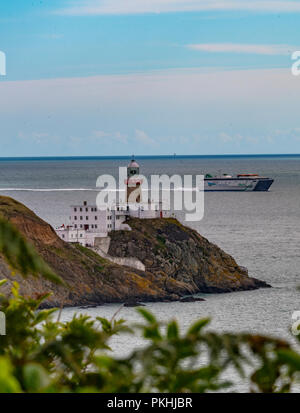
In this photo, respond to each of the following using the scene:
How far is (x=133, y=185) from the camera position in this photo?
6525cm

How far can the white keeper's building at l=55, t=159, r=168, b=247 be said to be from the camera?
5706 centimetres

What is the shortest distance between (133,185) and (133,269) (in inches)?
466

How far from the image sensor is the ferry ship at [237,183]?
5850 inches

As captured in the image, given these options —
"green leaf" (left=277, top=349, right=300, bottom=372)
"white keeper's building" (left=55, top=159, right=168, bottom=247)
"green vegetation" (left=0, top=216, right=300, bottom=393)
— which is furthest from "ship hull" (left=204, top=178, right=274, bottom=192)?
"green leaf" (left=277, top=349, right=300, bottom=372)

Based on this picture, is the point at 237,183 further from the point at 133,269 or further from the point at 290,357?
the point at 290,357

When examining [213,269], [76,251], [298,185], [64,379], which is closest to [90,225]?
[76,251]

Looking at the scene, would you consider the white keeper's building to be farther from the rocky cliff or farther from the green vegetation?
the green vegetation

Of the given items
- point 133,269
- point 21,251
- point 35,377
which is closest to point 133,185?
point 133,269

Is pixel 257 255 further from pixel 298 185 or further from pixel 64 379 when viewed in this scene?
pixel 298 185

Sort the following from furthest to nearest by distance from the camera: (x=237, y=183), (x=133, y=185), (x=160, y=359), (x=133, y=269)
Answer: (x=237, y=183)
(x=133, y=185)
(x=133, y=269)
(x=160, y=359)

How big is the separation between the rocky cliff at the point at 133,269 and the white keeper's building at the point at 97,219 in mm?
770

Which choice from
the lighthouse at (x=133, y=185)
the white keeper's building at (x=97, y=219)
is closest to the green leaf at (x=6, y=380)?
Answer: the white keeper's building at (x=97, y=219)

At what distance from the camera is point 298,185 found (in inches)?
6294

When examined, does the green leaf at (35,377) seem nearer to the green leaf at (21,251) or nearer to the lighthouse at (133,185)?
the green leaf at (21,251)
